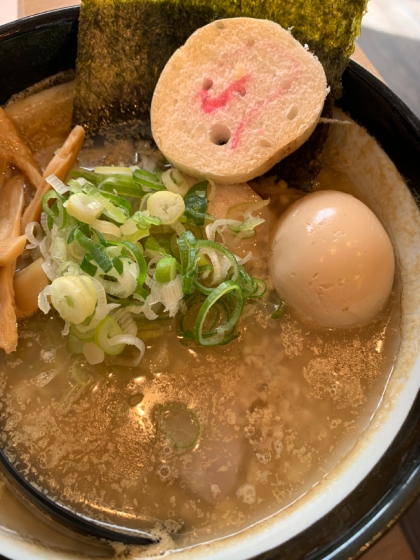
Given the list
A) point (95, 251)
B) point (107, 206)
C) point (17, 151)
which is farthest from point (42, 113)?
point (95, 251)

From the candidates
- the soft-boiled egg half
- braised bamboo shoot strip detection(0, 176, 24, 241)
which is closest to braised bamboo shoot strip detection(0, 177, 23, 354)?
braised bamboo shoot strip detection(0, 176, 24, 241)

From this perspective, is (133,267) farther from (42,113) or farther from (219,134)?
(42,113)

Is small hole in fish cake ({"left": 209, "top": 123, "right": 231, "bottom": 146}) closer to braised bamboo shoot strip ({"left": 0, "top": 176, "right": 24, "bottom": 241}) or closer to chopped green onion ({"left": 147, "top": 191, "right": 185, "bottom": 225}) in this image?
chopped green onion ({"left": 147, "top": 191, "right": 185, "bottom": 225})

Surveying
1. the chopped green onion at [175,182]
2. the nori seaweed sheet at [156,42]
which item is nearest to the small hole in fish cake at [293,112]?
the nori seaweed sheet at [156,42]

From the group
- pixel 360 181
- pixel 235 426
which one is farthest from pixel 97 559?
pixel 360 181

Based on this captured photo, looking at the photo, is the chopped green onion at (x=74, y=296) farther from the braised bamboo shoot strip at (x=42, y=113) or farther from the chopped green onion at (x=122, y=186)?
the braised bamboo shoot strip at (x=42, y=113)

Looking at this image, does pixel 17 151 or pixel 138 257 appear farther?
pixel 17 151
